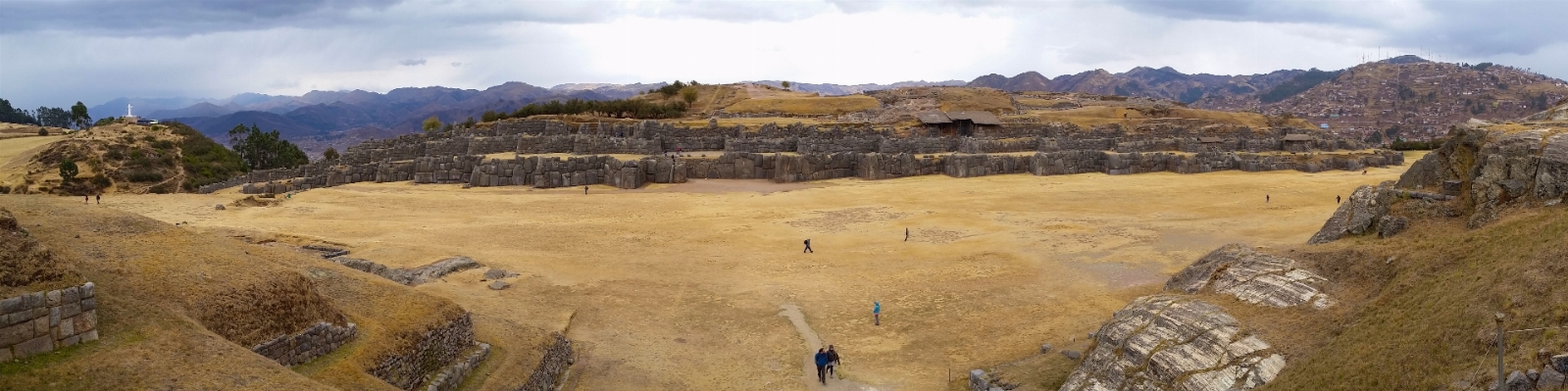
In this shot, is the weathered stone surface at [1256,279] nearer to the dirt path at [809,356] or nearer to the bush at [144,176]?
the dirt path at [809,356]

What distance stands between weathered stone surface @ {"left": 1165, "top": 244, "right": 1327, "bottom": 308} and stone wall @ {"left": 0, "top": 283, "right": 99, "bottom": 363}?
16.1 metres

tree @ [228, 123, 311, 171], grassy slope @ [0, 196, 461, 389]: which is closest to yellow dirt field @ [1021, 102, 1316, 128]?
tree @ [228, 123, 311, 171]

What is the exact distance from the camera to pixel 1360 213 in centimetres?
1720

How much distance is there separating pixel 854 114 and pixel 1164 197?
3605 centimetres

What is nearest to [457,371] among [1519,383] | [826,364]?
[826,364]

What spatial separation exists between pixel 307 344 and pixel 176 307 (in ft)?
5.49

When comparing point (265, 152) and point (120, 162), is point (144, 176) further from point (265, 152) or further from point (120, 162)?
point (265, 152)

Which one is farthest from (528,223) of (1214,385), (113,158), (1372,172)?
(1372,172)

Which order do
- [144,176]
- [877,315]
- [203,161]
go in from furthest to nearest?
[203,161] < [144,176] < [877,315]

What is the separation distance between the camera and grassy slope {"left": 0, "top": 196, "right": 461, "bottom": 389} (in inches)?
349

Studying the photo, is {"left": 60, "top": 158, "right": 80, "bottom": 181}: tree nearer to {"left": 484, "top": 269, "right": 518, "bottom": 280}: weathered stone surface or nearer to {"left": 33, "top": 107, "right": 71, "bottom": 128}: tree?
{"left": 484, "top": 269, "right": 518, "bottom": 280}: weathered stone surface

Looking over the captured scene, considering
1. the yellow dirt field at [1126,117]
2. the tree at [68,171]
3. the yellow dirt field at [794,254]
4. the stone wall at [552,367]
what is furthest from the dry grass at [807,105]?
the stone wall at [552,367]

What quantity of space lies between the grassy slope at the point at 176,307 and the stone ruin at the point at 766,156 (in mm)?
32800

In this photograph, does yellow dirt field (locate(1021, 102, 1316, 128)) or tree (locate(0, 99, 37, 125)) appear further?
tree (locate(0, 99, 37, 125))
